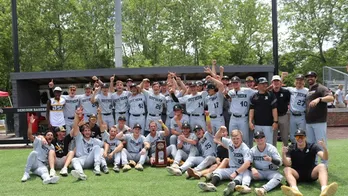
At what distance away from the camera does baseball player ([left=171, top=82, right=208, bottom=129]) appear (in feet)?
26.8

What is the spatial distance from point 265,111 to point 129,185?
291cm

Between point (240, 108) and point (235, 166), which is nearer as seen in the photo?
point (235, 166)

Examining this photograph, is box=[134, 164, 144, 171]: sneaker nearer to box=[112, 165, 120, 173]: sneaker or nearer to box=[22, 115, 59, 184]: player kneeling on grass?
box=[112, 165, 120, 173]: sneaker

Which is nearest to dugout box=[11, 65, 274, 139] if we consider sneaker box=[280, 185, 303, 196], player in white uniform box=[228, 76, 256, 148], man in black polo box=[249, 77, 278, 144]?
player in white uniform box=[228, 76, 256, 148]

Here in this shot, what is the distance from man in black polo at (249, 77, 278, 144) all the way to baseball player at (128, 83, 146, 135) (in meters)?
2.89

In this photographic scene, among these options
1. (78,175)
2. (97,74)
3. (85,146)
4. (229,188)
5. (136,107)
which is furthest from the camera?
(97,74)

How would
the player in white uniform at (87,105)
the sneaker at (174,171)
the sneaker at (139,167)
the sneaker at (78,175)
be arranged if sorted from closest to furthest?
1. the sneaker at (78,175)
2. the sneaker at (174,171)
3. the sneaker at (139,167)
4. the player in white uniform at (87,105)

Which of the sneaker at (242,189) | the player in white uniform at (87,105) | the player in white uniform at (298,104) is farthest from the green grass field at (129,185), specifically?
the player in white uniform at (87,105)

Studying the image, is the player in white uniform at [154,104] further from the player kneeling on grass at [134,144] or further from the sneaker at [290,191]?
the sneaker at [290,191]

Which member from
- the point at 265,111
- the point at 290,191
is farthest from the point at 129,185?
the point at 265,111

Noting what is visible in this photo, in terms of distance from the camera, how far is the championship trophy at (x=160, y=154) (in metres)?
7.71

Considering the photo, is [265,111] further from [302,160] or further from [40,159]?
[40,159]

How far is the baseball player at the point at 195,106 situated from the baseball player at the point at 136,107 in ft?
3.88

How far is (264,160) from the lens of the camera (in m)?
6.05
